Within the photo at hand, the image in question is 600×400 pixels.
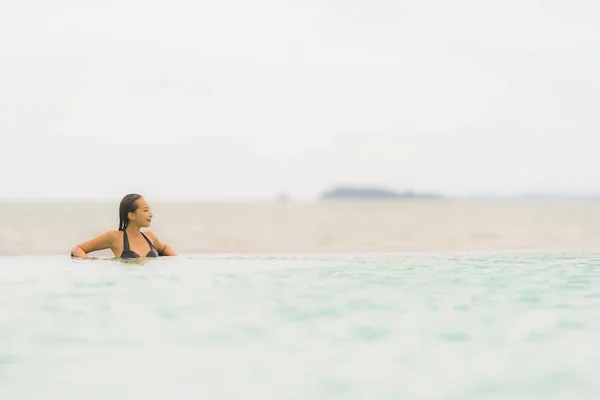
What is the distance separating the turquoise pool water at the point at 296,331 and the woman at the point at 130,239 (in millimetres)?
239

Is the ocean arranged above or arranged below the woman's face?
below

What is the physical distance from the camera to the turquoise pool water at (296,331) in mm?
5953

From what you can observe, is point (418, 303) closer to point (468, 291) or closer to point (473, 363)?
point (468, 291)

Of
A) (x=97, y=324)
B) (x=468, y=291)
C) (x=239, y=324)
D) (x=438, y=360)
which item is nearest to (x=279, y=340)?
(x=239, y=324)

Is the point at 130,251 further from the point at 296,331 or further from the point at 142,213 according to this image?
the point at 296,331

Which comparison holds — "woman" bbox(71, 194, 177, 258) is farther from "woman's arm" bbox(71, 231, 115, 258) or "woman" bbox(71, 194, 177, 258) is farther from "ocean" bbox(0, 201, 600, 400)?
"ocean" bbox(0, 201, 600, 400)

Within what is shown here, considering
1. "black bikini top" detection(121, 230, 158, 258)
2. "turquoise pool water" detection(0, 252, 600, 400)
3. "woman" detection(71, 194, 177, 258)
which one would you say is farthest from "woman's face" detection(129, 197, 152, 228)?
"turquoise pool water" detection(0, 252, 600, 400)

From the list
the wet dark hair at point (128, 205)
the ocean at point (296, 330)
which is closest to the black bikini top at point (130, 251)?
the ocean at point (296, 330)

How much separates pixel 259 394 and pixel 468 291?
17.3ft

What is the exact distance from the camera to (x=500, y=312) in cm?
884

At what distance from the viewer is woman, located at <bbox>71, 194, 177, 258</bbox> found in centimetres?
1087

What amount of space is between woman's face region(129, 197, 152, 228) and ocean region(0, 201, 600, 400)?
2.77 feet

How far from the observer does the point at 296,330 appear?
7789 mm

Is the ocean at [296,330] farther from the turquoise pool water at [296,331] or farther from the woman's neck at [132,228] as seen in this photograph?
the woman's neck at [132,228]
